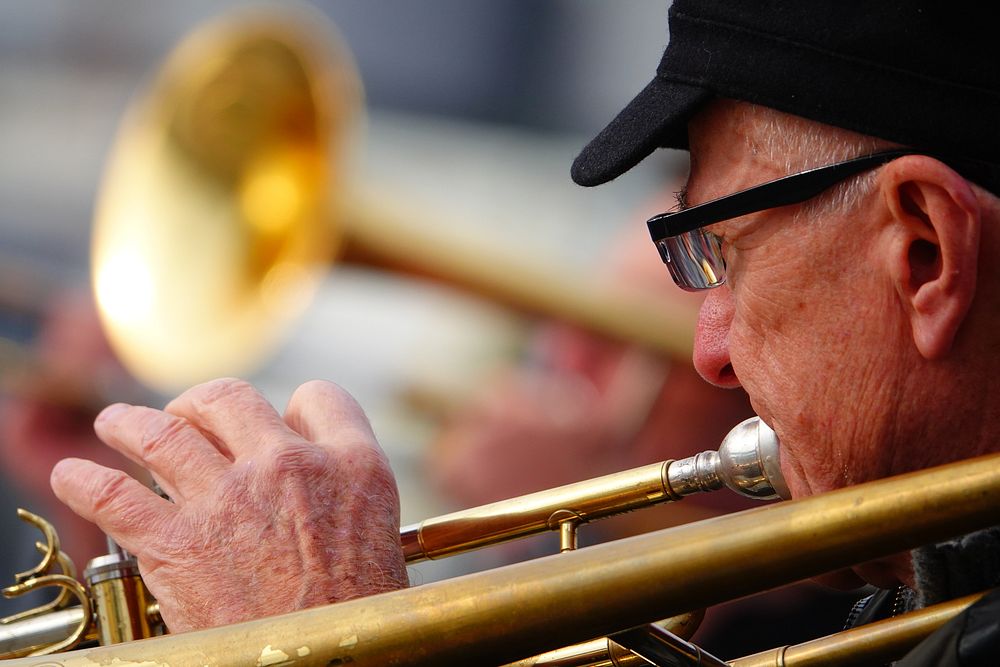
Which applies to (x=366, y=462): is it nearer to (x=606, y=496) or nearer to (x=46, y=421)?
(x=606, y=496)

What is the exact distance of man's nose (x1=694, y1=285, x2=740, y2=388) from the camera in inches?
62.4

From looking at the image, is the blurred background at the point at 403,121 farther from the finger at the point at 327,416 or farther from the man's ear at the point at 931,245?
the man's ear at the point at 931,245

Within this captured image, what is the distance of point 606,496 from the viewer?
1691 millimetres

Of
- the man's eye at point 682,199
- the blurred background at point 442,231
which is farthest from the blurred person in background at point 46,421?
the man's eye at point 682,199

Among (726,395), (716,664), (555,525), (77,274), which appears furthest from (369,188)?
(77,274)

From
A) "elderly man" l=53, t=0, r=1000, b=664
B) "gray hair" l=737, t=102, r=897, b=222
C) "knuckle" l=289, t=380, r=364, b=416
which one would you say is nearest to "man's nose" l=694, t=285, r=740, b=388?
"elderly man" l=53, t=0, r=1000, b=664

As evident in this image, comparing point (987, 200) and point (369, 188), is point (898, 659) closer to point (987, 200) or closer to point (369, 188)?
point (987, 200)

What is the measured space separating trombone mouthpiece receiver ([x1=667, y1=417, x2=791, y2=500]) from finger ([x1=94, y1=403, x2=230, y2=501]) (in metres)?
0.55

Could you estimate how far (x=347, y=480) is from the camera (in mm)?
1569

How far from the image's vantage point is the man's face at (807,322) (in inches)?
54.0

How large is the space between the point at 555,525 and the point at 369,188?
2554 mm

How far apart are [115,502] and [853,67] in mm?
962

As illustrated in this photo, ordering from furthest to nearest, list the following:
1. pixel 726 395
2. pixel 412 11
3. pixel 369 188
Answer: pixel 412 11
pixel 369 188
pixel 726 395

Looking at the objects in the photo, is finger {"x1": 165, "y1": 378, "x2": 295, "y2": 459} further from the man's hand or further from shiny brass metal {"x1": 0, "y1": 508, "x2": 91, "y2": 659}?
shiny brass metal {"x1": 0, "y1": 508, "x2": 91, "y2": 659}
